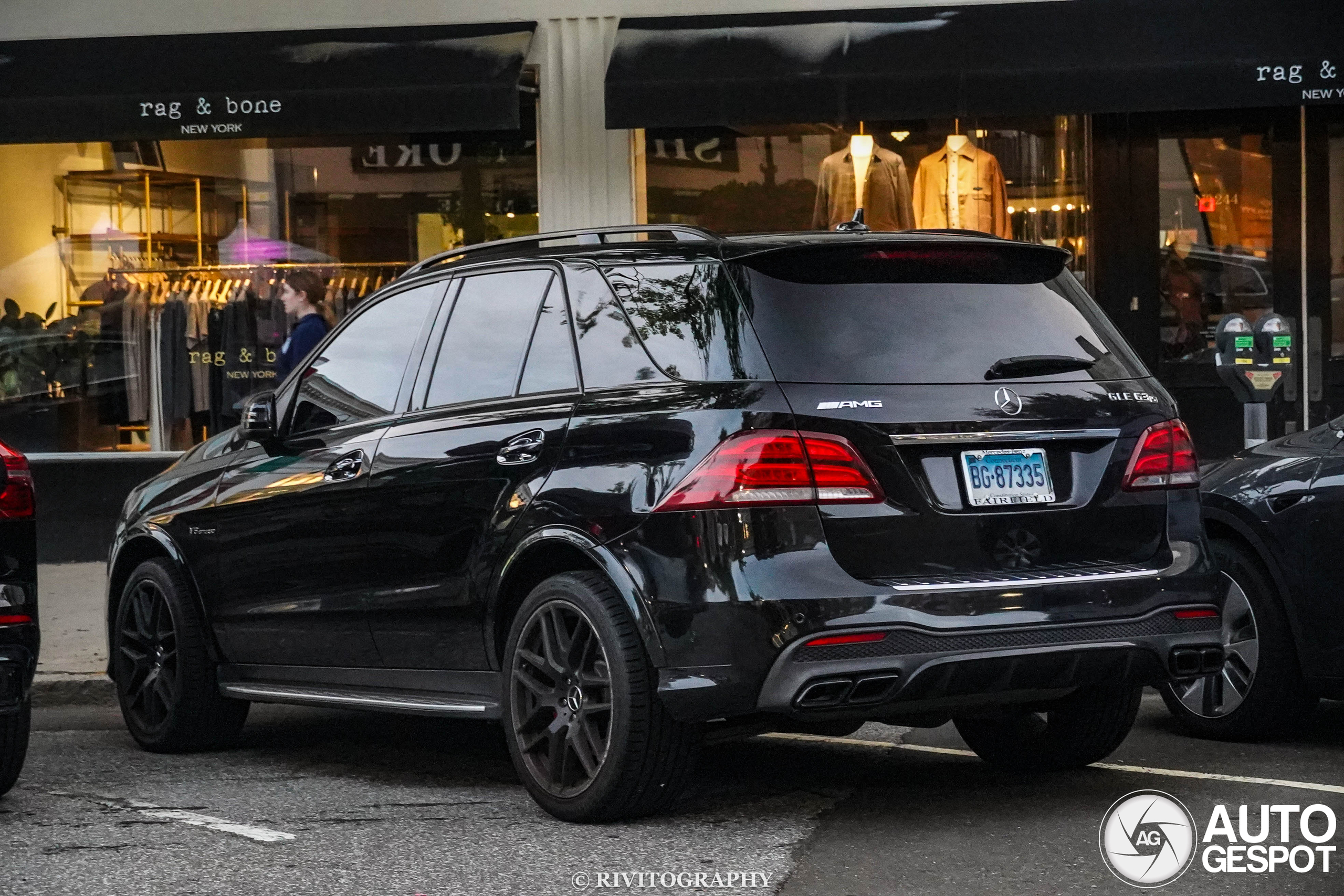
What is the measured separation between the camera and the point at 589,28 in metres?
13.4

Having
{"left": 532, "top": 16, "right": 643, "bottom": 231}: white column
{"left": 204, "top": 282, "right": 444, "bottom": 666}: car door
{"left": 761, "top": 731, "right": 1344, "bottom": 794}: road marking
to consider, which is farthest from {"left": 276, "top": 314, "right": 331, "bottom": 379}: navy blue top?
{"left": 761, "top": 731, "right": 1344, "bottom": 794}: road marking

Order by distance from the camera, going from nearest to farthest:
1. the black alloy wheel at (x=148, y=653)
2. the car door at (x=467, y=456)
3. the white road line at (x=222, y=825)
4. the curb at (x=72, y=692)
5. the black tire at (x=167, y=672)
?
the white road line at (x=222, y=825)
the car door at (x=467, y=456)
the black tire at (x=167, y=672)
the black alloy wheel at (x=148, y=653)
the curb at (x=72, y=692)

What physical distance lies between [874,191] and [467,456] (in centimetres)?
799

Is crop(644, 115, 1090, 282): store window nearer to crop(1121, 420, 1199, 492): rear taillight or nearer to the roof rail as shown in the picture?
the roof rail

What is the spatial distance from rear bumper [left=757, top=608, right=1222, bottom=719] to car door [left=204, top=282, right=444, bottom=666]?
6.22 feet

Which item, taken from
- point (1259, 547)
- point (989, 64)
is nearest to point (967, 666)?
point (1259, 547)

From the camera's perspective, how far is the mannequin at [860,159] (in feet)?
44.0

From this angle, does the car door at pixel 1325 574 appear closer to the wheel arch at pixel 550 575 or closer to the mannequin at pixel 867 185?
the wheel arch at pixel 550 575

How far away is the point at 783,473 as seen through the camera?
200 inches

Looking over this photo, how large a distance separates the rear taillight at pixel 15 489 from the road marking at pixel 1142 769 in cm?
261

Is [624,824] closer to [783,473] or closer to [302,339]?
[783,473]

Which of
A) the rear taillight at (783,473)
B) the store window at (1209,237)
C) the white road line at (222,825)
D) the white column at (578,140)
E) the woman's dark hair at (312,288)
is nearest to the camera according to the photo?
the rear taillight at (783,473)

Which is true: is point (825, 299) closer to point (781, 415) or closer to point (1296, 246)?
point (781, 415)

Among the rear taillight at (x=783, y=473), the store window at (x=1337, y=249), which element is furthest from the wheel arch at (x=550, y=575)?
the store window at (x=1337, y=249)
